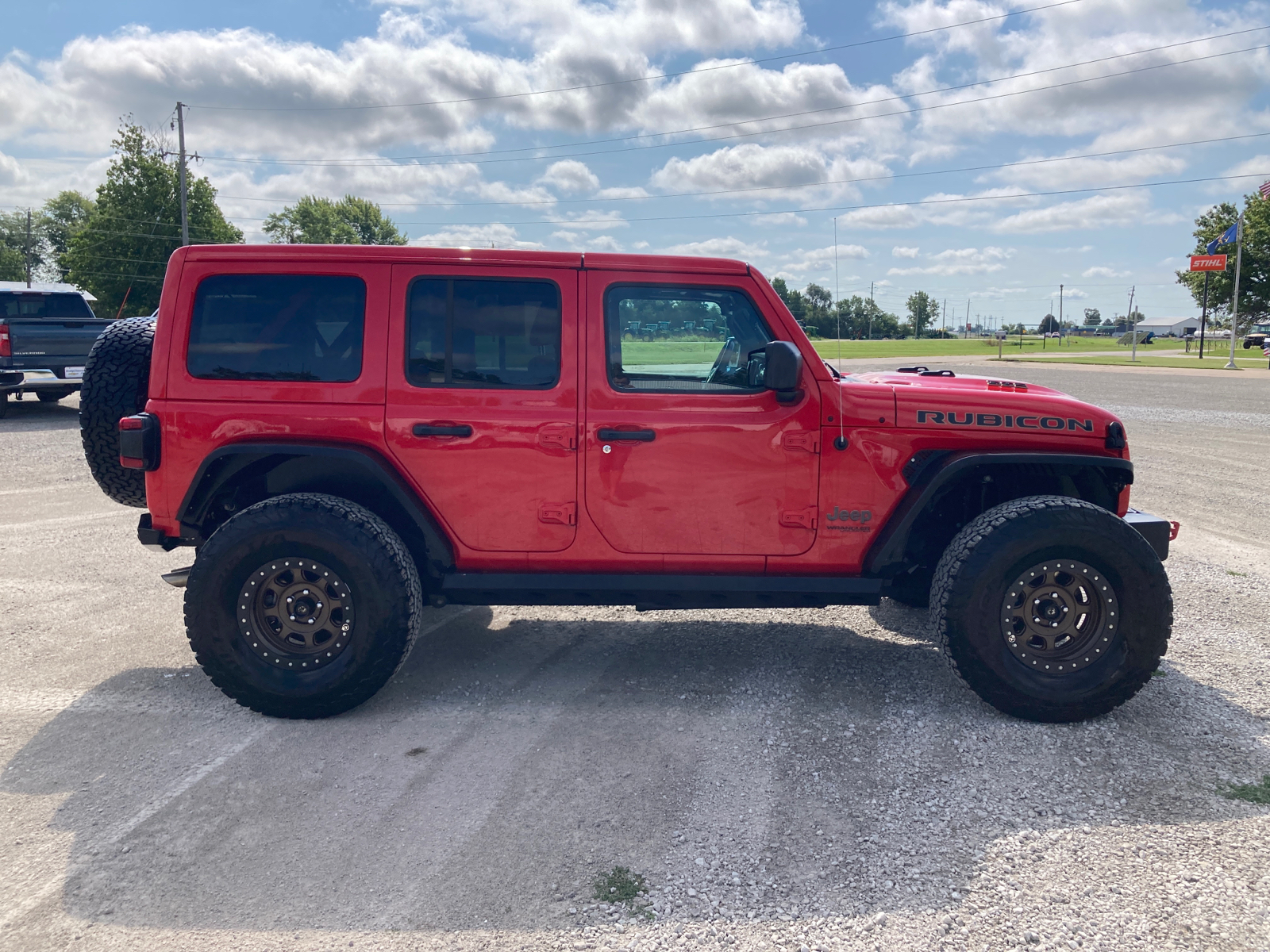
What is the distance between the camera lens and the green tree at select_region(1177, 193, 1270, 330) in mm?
55125

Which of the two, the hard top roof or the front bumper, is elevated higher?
the hard top roof

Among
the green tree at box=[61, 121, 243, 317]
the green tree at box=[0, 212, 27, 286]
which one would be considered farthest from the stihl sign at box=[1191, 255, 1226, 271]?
the green tree at box=[0, 212, 27, 286]

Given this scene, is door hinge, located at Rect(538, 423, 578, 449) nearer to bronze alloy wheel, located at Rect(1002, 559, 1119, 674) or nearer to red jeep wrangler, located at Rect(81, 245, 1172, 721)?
red jeep wrangler, located at Rect(81, 245, 1172, 721)

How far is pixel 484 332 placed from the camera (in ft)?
12.6

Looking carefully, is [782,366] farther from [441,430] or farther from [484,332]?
[441,430]

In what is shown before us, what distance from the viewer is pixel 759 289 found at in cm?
388

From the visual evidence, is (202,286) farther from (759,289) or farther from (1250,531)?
(1250,531)

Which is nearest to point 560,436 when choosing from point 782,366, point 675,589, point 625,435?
point 625,435

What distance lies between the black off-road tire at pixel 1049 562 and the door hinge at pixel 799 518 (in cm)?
63

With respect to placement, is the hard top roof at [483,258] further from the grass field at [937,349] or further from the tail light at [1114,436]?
the grass field at [937,349]

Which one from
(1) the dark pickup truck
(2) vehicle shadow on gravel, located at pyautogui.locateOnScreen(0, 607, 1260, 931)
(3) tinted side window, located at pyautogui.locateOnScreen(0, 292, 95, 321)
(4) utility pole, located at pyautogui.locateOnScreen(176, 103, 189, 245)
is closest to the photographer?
(2) vehicle shadow on gravel, located at pyautogui.locateOnScreen(0, 607, 1260, 931)

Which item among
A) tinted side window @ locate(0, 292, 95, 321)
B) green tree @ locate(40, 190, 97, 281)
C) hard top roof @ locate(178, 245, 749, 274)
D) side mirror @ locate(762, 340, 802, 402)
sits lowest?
side mirror @ locate(762, 340, 802, 402)

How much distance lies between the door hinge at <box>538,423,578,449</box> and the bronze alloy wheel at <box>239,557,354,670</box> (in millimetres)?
1080

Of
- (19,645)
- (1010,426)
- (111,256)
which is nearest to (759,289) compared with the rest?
(1010,426)
